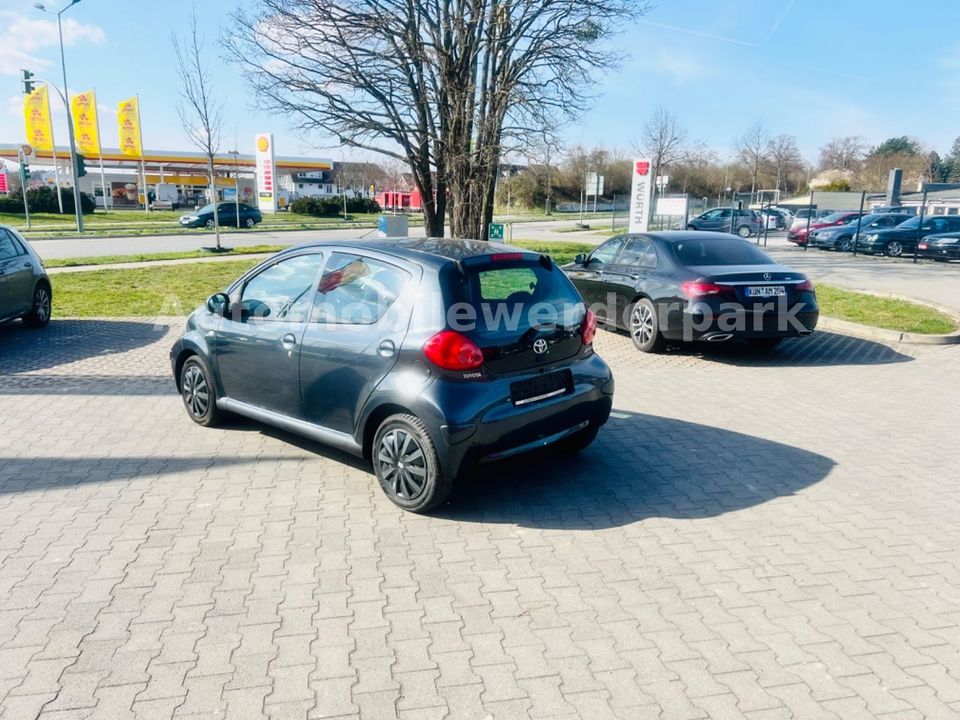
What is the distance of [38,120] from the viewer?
46.4 metres

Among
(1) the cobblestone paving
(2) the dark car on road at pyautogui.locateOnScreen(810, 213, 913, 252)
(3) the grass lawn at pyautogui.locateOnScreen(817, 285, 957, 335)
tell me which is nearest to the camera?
(1) the cobblestone paving

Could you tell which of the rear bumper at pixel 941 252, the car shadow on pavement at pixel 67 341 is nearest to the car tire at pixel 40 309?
the car shadow on pavement at pixel 67 341

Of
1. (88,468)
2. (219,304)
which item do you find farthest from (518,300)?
(88,468)

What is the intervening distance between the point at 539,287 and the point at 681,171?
2784 inches

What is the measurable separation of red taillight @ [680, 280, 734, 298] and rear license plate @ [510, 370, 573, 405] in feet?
13.9

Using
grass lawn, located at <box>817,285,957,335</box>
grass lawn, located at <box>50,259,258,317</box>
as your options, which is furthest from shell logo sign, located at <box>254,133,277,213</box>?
grass lawn, located at <box>817,285,957,335</box>

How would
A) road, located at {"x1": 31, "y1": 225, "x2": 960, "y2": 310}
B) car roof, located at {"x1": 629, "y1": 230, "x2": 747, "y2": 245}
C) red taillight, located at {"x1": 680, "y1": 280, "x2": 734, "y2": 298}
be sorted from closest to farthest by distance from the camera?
red taillight, located at {"x1": 680, "y1": 280, "x2": 734, "y2": 298}
car roof, located at {"x1": 629, "y1": 230, "x2": 747, "y2": 245}
road, located at {"x1": 31, "y1": 225, "x2": 960, "y2": 310}

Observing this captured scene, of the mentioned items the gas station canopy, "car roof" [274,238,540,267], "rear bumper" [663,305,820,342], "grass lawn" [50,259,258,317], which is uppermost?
the gas station canopy

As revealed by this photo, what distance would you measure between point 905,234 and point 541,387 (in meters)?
24.7

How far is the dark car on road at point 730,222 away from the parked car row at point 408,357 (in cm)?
3099

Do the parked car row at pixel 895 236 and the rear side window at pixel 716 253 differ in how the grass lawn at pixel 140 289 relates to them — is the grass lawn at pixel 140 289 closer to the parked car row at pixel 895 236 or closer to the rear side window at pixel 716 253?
the rear side window at pixel 716 253

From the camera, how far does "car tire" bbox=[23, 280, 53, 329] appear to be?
1025 cm

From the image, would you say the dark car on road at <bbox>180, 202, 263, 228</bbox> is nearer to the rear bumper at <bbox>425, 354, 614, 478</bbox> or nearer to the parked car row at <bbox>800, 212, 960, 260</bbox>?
the parked car row at <bbox>800, 212, 960, 260</bbox>

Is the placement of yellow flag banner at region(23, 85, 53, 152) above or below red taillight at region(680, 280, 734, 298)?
above
